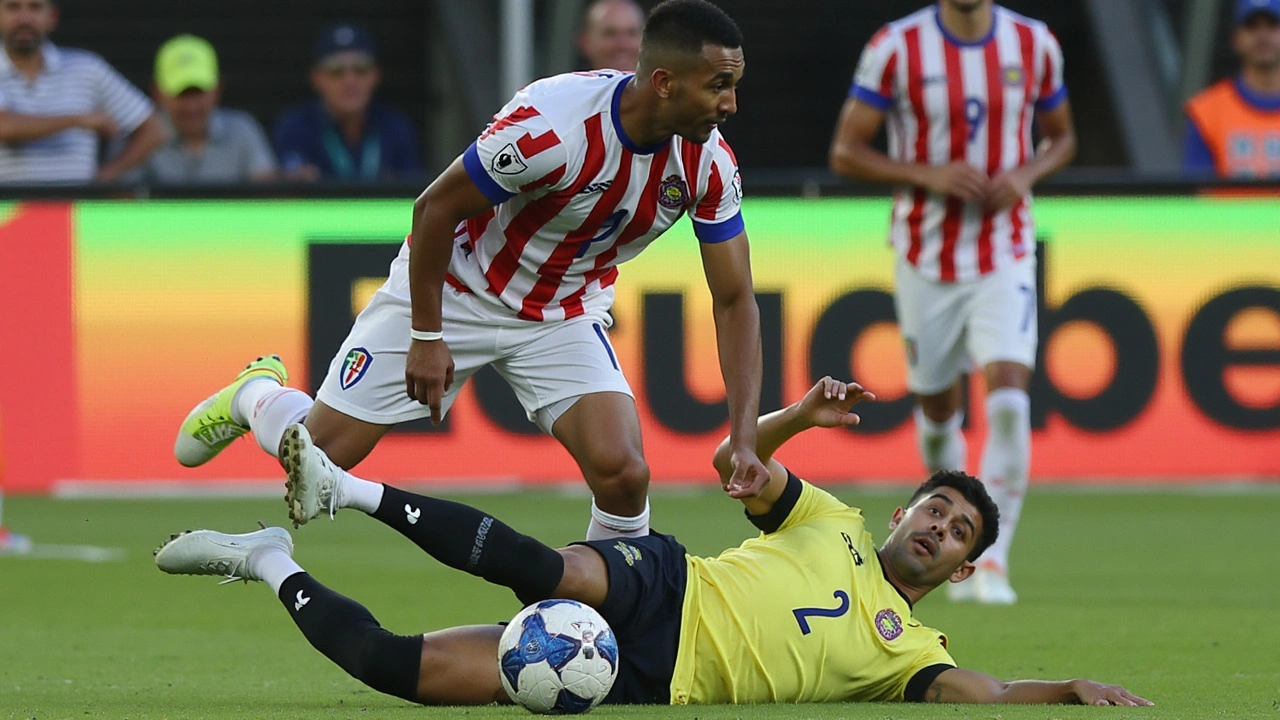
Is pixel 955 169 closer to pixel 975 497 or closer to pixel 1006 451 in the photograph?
pixel 1006 451

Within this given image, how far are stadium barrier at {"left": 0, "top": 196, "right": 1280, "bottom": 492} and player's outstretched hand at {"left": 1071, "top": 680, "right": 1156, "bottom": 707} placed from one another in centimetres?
656

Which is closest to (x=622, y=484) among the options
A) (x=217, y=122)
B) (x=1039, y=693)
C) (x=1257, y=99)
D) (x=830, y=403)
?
(x=830, y=403)

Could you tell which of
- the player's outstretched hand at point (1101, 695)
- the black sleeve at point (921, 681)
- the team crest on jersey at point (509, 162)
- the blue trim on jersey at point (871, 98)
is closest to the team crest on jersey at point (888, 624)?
the black sleeve at point (921, 681)

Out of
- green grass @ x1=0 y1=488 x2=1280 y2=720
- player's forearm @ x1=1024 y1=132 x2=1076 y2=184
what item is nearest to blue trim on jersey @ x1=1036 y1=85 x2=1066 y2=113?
player's forearm @ x1=1024 y1=132 x2=1076 y2=184

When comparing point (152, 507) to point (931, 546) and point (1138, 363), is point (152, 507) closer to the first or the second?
point (1138, 363)

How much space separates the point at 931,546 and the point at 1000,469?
2.61 metres

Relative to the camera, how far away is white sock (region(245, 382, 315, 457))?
5.88 metres

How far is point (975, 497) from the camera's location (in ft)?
18.0

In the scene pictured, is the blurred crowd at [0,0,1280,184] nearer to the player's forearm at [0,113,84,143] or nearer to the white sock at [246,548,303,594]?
the player's forearm at [0,113,84,143]

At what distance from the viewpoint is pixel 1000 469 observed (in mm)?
7820

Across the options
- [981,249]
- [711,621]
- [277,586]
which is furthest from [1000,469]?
[277,586]

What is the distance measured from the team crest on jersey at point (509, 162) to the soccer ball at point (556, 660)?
128cm

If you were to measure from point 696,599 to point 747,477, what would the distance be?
39cm

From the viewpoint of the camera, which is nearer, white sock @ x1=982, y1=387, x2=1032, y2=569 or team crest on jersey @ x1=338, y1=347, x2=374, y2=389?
team crest on jersey @ x1=338, y1=347, x2=374, y2=389
